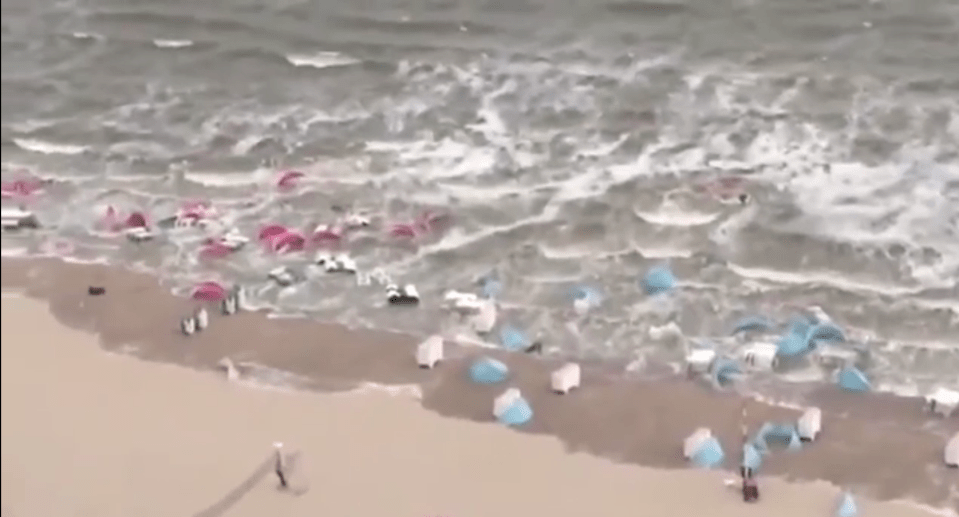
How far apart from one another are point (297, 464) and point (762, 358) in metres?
2.25

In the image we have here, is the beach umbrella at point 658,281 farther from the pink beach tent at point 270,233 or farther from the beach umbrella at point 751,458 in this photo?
the pink beach tent at point 270,233

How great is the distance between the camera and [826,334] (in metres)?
6.67

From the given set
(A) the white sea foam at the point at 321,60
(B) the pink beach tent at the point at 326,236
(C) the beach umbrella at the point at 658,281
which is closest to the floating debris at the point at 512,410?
(C) the beach umbrella at the point at 658,281

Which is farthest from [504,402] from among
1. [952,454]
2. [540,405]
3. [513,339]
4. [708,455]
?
[952,454]

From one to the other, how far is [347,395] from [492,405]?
67 cm

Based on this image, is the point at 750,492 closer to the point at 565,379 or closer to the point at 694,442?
the point at 694,442

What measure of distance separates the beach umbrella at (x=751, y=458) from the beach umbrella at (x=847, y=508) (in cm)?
37

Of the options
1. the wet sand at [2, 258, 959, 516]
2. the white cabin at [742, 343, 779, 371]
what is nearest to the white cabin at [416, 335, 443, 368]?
the wet sand at [2, 258, 959, 516]

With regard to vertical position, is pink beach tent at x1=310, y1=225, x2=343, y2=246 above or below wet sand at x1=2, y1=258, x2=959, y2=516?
above

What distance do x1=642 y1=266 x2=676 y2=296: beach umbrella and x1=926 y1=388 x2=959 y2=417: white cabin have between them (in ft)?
5.45

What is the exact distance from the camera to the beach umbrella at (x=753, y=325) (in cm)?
683

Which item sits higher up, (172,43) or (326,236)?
(172,43)

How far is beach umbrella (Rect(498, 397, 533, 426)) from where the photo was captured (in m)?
5.95

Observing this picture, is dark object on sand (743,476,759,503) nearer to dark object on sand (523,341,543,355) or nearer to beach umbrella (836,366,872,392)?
beach umbrella (836,366,872,392)
